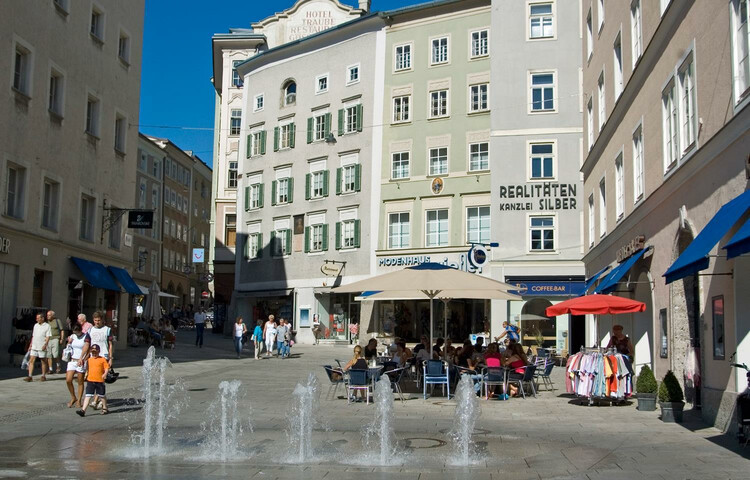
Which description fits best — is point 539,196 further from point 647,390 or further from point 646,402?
point 647,390

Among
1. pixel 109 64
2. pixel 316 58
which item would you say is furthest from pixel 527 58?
pixel 109 64

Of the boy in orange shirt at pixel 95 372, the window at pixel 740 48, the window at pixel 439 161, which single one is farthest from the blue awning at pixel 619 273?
the window at pixel 439 161

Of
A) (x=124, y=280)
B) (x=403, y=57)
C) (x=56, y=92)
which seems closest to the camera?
(x=56, y=92)

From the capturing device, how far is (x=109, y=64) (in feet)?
106

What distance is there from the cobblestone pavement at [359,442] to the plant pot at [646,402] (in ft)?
0.47

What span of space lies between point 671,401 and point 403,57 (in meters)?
33.1

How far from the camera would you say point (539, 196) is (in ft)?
128

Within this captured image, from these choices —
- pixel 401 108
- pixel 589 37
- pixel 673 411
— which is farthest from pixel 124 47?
pixel 673 411

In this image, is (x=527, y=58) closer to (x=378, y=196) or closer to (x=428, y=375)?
(x=378, y=196)

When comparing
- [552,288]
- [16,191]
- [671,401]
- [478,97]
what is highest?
[478,97]

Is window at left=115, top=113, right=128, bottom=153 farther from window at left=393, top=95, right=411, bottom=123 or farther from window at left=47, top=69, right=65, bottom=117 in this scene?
window at left=393, top=95, right=411, bottom=123

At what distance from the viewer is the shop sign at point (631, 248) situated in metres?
19.8

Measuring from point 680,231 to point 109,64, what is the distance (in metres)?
24.1

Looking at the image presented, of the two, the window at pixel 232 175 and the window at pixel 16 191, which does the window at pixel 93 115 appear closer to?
the window at pixel 16 191
